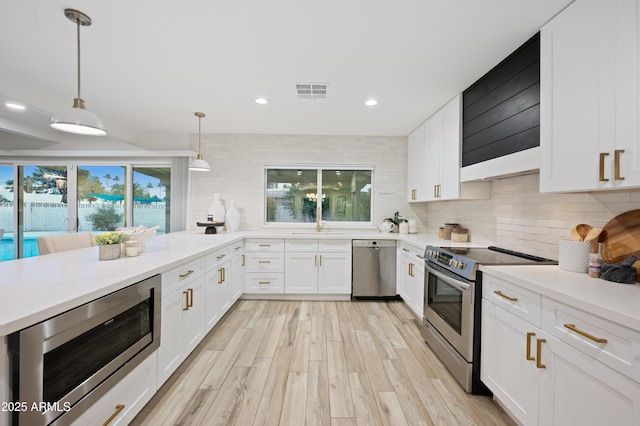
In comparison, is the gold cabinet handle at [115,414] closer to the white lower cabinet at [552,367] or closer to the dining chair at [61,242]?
the dining chair at [61,242]

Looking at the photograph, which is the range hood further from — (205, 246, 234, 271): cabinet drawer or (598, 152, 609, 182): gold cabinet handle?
(205, 246, 234, 271): cabinet drawer

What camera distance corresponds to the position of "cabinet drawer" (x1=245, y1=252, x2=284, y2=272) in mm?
3762

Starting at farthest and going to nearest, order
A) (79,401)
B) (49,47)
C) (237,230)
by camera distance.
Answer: (237,230) → (49,47) → (79,401)

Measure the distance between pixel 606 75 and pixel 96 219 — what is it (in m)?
6.04

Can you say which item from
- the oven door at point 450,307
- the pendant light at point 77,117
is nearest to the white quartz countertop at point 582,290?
the oven door at point 450,307

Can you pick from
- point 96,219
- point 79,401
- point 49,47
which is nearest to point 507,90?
point 79,401

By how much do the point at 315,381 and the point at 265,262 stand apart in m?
1.98

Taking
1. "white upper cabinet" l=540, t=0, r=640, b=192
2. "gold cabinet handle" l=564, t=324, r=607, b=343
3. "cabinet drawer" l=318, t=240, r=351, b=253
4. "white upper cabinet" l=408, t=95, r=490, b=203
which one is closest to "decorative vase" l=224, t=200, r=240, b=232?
"cabinet drawer" l=318, t=240, r=351, b=253

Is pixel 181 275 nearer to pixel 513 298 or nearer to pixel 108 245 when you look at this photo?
pixel 108 245

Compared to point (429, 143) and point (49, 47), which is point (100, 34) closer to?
point (49, 47)

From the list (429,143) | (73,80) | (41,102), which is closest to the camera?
(73,80)

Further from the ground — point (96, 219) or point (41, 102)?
point (41, 102)

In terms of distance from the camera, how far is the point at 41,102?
282 centimetres

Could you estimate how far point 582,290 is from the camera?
1.25 meters
